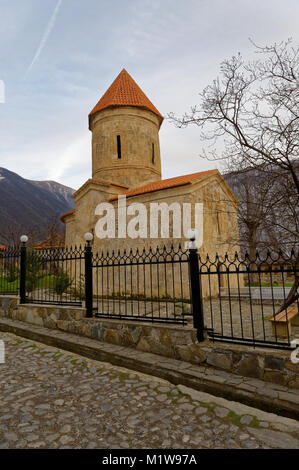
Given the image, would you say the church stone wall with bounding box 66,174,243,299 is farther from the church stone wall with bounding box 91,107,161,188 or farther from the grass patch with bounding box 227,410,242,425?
the grass patch with bounding box 227,410,242,425

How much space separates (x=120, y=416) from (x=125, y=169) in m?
14.2

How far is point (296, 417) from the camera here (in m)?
2.84

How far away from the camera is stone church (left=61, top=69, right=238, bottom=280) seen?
12.5 m

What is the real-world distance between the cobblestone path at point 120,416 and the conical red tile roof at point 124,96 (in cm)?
1580

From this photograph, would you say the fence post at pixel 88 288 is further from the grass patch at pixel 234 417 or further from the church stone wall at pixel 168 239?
the grass patch at pixel 234 417

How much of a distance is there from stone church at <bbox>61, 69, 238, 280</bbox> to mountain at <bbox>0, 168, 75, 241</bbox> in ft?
185

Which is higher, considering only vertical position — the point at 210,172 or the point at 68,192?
the point at 68,192

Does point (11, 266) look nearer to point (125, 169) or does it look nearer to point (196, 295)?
point (196, 295)

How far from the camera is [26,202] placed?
312 ft

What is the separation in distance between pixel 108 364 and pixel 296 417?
9.59 feet

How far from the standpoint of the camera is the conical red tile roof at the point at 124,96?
53.5ft

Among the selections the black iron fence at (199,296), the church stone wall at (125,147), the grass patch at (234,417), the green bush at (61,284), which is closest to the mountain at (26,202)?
the church stone wall at (125,147)
